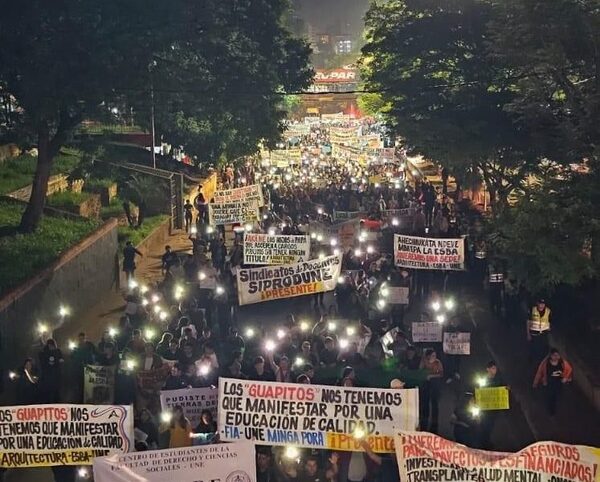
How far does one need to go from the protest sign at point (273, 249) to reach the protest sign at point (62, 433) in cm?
886

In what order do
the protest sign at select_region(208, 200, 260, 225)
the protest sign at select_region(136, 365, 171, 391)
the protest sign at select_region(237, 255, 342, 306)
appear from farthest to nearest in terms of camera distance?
the protest sign at select_region(208, 200, 260, 225) → the protest sign at select_region(237, 255, 342, 306) → the protest sign at select_region(136, 365, 171, 391)

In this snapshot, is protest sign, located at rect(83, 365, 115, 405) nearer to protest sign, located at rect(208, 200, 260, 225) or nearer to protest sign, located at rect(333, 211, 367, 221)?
protest sign, located at rect(208, 200, 260, 225)

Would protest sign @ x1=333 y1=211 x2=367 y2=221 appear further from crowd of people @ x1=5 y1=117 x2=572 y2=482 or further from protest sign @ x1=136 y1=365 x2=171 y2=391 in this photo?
protest sign @ x1=136 y1=365 x2=171 y2=391

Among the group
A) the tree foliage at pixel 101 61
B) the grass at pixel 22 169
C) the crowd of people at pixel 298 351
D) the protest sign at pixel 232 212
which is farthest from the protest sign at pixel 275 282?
the grass at pixel 22 169

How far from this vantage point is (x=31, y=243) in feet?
69.4

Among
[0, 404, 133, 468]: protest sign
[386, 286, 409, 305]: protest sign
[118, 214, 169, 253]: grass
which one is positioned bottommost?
[0, 404, 133, 468]: protest sign

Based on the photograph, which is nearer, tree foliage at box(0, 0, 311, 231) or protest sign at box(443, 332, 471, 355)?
protest sign at box(443, 332, 471, 355)

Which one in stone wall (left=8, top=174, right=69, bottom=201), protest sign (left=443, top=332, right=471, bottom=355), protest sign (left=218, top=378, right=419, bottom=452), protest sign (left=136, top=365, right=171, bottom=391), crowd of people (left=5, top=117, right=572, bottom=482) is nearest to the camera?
protest sign (left=218, top=378, right=419, bottom=452)

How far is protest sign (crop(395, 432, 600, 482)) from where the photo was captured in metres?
8.34

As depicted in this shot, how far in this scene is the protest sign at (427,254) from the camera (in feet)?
58.2

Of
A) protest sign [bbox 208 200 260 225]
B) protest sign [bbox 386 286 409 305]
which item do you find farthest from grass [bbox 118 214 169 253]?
protest sign [bbox 386 286 409 305]

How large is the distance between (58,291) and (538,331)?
1072cm

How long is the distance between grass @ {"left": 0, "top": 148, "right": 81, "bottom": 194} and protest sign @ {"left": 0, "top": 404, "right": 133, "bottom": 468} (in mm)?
19469

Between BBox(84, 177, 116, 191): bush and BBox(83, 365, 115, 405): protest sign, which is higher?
BBox(84, 177, 116, 191): bush
